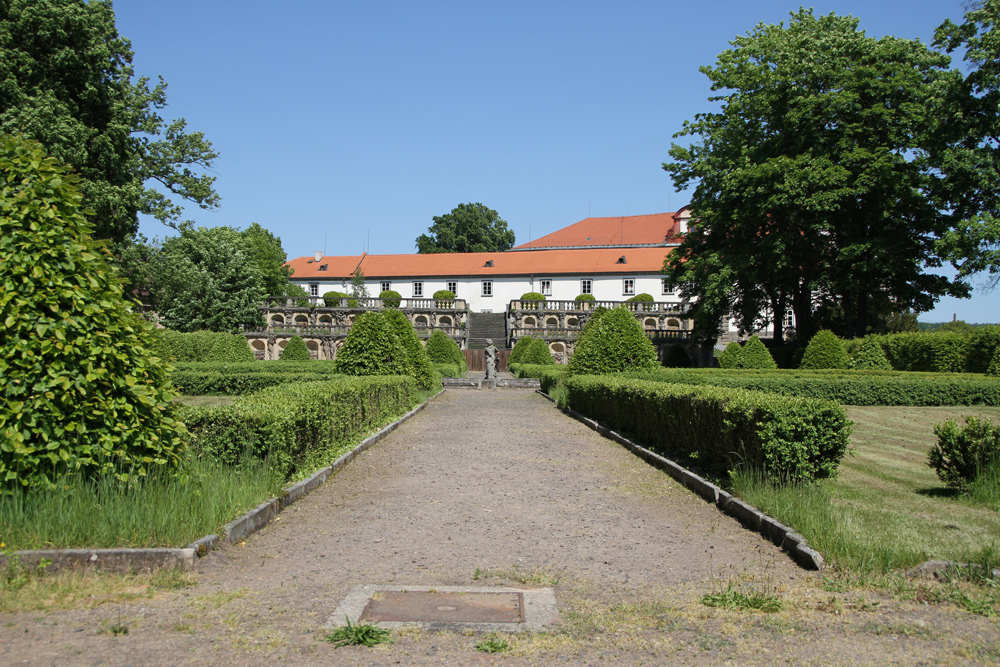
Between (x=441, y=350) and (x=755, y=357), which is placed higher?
(x=441, y=350)

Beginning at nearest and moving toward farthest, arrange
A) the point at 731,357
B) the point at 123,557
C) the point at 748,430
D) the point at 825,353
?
the point at 123,557 < the point at 748,430 < the point at 825,353 < the point at 731,357

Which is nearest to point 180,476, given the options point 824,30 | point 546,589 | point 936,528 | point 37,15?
point 546,589

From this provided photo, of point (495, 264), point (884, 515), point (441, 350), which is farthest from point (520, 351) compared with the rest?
point (884, 515)

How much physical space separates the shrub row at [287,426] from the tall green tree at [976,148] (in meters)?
22.0

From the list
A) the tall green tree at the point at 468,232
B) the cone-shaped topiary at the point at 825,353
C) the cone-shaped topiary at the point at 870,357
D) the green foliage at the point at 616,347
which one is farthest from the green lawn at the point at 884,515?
the tall green tree at the point at 468,232

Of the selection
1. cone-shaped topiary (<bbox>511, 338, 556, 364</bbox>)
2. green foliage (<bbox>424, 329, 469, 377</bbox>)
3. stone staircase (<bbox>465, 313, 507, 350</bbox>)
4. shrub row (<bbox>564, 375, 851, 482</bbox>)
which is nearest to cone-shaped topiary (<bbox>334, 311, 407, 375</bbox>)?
shrub row (<bbox>564, 375, 851, 482</bbox>)

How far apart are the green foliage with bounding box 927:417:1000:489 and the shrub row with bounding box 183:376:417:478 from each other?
685 centimetres

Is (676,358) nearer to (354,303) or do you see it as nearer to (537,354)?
(537,354)

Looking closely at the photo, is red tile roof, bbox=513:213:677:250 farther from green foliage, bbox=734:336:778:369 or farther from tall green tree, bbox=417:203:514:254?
green foliage, bbox=734:336:778:369

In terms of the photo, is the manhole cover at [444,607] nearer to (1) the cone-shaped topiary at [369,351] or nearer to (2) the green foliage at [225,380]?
(1) the cone-shaped topiary at [369,351]

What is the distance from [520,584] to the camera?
520cm

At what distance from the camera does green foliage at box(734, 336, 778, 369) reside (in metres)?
32.2

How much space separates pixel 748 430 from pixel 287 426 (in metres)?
4.91

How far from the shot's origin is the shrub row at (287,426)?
24.5ft
